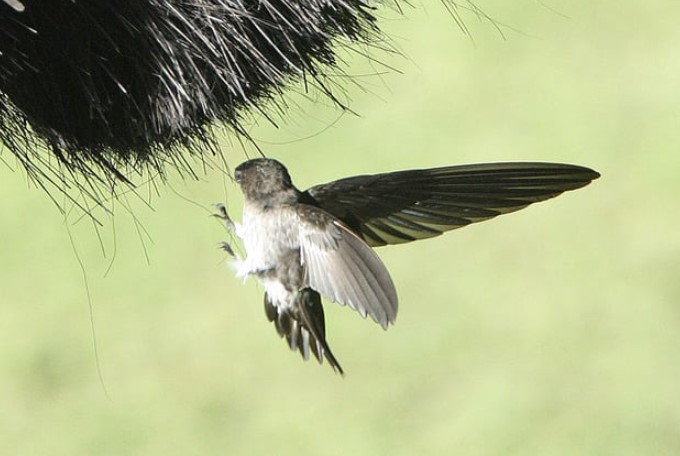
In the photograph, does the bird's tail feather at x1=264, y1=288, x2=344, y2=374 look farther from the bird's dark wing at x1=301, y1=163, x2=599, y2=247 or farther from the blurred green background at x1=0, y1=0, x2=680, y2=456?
the blurred green background at x1=0, y1=0, x2=680, y2=456

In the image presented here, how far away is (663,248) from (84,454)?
104cm

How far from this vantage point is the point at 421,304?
2.16 m

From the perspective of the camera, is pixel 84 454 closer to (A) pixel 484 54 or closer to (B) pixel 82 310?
(B) pixel 82 310

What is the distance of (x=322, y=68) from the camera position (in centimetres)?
96

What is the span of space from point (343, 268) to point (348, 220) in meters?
0.15

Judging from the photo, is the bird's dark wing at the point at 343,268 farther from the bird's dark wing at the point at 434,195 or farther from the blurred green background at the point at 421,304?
the blurred green background at the point at 421,304

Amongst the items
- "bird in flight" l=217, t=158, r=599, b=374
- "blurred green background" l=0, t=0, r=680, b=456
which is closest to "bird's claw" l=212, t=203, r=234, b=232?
"bird in flight" l=217, t=158, r=599, b=374

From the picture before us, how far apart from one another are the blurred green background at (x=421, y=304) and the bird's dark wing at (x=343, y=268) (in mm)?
1053

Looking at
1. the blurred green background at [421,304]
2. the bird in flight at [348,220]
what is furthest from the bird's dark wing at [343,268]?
the blurred green background at [421,304]

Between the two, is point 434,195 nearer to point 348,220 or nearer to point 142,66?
point 348,220

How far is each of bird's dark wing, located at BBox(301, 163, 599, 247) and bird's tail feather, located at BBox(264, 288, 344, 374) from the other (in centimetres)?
7

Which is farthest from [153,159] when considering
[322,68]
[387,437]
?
[387,437]

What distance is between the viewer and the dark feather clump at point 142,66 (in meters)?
0.78

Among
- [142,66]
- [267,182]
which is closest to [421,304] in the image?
[267,182]
